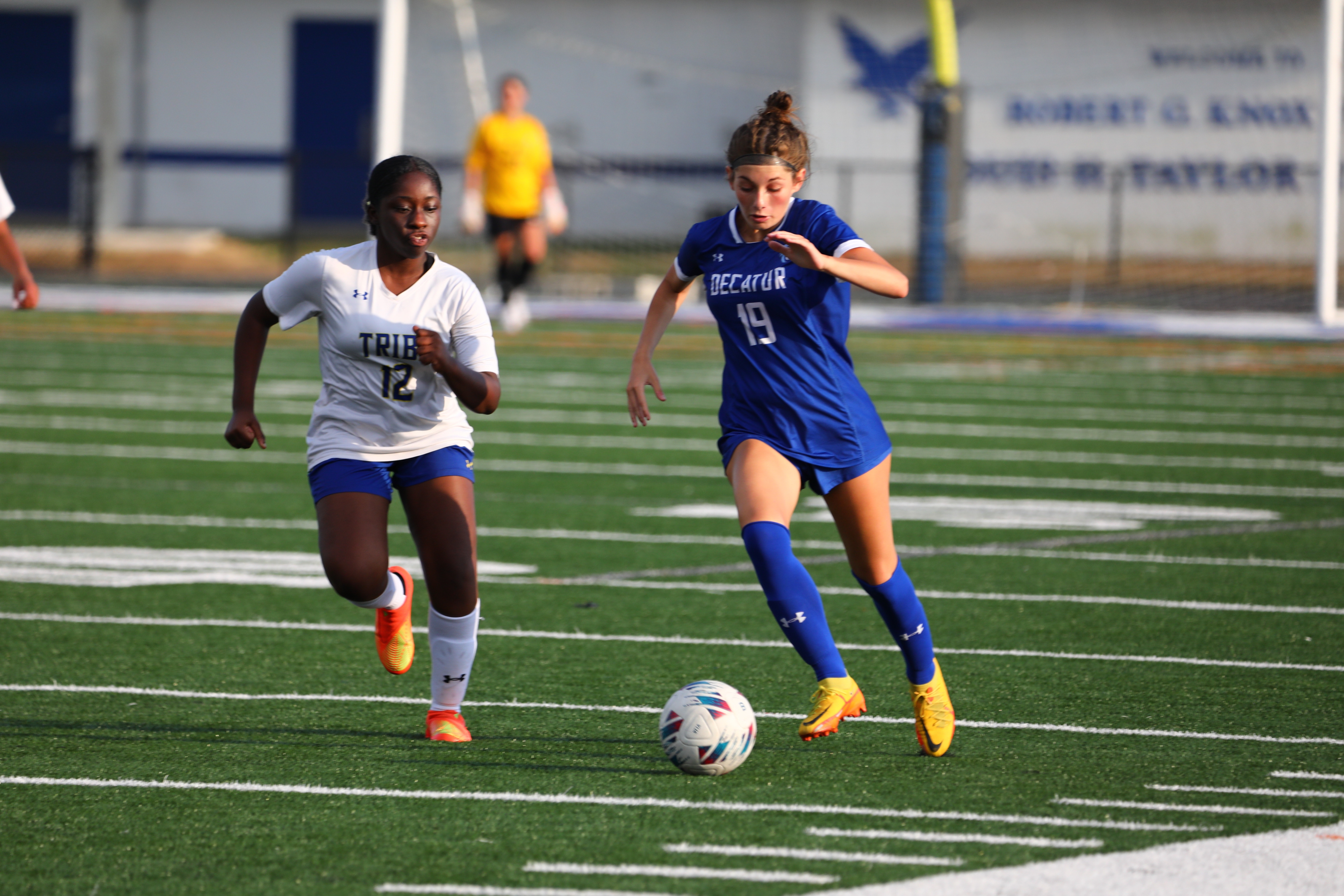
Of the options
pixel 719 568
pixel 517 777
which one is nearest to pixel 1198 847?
pixel 517 777

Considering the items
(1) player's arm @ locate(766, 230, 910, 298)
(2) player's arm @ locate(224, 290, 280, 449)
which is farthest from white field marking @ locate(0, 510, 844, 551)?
(1) player's arm @ locate(766, 230, 910, 298)

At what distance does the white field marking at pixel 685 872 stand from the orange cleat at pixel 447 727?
1254 mm

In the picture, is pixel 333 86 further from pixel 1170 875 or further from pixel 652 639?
pixel 1170 875

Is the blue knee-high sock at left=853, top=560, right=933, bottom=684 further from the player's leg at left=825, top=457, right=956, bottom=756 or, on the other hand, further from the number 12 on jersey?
the number 12 on jersey

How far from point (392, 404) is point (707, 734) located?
137 cm

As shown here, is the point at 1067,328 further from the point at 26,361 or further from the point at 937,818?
the point at 937,818

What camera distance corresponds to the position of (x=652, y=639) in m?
7.08

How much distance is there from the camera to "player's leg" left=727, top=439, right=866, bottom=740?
529cm

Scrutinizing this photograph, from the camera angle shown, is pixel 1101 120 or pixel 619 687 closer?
pixel 619 687

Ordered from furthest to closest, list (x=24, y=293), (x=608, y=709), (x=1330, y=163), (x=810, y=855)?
1. (x=1330, y=163)
2. (x=24, y=293)
3. (x=608, y=709)
4. (x=810, y=855)

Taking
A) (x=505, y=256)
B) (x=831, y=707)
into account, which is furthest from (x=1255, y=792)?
(x=505, y=256)

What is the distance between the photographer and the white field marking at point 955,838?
4.44 metres

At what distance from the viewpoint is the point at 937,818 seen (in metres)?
4.68

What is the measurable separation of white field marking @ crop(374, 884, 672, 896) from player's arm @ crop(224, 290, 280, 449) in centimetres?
186
